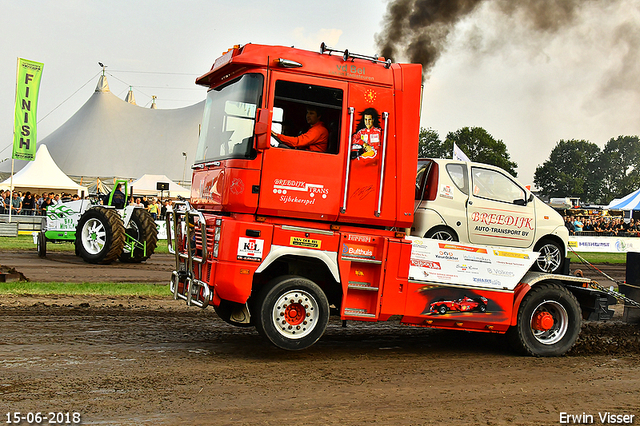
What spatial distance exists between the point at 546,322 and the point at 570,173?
330 feet

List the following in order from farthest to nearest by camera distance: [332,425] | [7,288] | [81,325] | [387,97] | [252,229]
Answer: [7,288]
[81,325]
[387,97]
[252,229]
[332,425]

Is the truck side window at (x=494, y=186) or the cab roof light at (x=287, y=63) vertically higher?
the cab roof light at (x=287, y=63)

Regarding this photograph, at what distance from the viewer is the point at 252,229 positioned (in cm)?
611

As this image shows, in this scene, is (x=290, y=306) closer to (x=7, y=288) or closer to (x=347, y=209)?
(x=347, y=209)

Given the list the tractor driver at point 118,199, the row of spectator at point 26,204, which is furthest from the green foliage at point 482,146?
the tractor driver at point 118,199

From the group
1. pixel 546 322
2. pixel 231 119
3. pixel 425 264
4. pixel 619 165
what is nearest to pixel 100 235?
pixel 231 119

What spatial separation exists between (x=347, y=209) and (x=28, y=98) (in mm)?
20463

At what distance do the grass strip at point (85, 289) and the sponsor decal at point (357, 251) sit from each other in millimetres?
5396

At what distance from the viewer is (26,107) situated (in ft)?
75.2

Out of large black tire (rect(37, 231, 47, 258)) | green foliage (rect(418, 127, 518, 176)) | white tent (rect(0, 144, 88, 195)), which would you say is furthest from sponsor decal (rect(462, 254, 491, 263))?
green foliage (rect(418, 127, 518, 176))

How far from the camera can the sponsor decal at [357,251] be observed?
6410mm

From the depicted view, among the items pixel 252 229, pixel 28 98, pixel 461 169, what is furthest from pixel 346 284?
pixel 28 98

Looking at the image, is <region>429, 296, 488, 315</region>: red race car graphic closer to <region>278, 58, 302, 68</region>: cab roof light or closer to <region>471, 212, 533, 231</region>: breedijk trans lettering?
<region>471, 212, 533, 231</region>: breedijk trans lettering

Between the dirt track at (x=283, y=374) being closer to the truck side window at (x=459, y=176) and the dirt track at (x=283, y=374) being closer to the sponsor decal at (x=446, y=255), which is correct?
the sponsor decal at (x=446, y=255)
